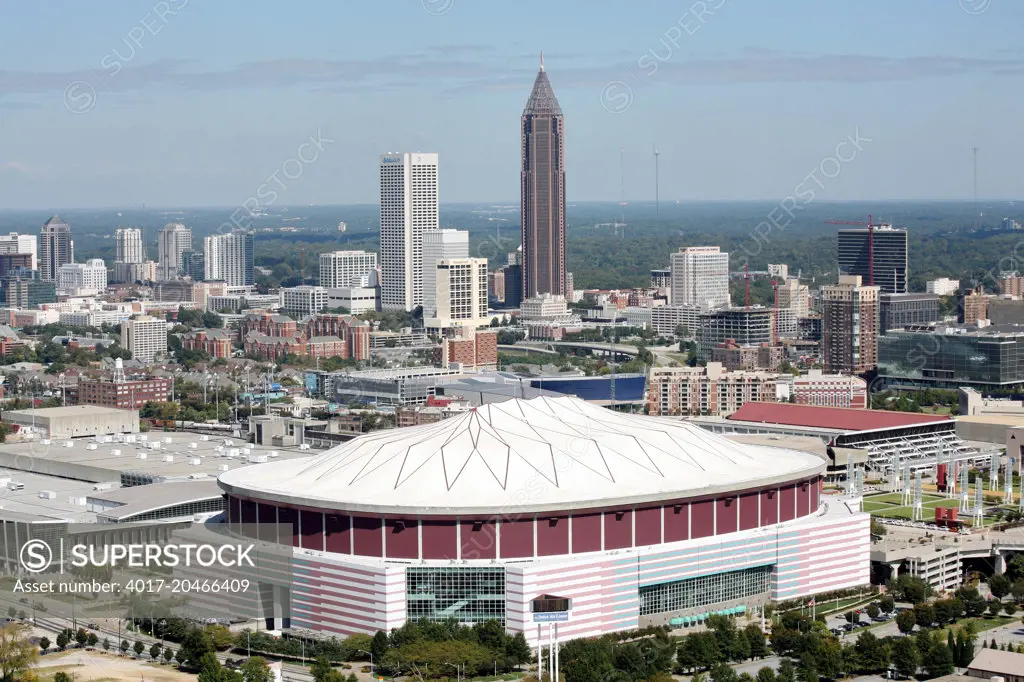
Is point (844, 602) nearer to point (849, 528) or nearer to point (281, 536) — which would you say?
point (849, 528)

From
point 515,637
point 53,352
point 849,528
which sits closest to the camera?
point 515,637

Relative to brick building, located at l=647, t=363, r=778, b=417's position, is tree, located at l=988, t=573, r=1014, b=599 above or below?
below

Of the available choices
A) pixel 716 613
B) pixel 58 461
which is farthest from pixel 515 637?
pixel 58 461

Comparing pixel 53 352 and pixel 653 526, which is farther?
pixel 53 352

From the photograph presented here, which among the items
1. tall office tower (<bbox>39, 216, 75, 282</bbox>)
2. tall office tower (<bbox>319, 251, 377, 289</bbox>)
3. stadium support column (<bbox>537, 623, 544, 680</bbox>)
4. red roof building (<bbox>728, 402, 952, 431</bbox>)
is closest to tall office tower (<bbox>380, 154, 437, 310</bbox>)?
tall office tower (<bbox>319, 251, 377, 289</bbox>)

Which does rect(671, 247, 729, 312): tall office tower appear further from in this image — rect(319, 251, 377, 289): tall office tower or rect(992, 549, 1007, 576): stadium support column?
rect(992, 549, 1007, 576): stadium support column

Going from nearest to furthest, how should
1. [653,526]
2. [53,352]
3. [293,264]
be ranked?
1. [653,526]
2. [53,352]
3. [293,264]

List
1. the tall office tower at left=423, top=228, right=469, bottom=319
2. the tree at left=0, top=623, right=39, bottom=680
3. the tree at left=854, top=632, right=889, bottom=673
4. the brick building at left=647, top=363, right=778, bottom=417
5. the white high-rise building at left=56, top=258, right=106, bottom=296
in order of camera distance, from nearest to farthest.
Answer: the tree at left=0, top=623, right=39, bottom=680
the tree at left=854, top=632, right=889, bottom=673
the brick building at left=647, top=363, right=778, bottom=417
the tall office tower at left=423, top=228, right=469, bottom=319
the white high-rise building at left=56, top=258, right=106, bottom=296
